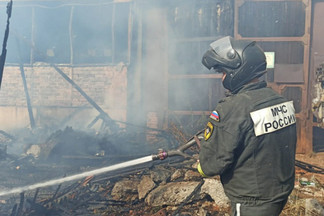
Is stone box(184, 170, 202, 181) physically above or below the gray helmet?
below

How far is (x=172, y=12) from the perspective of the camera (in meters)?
8.87

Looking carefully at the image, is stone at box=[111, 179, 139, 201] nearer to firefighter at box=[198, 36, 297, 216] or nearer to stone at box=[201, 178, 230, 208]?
stone at box=[201, 178, 230, 208]

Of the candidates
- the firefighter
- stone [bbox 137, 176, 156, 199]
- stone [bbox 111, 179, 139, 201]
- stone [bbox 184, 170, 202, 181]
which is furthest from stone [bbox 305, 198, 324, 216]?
stone [bbox 111, 179, 139, 201]

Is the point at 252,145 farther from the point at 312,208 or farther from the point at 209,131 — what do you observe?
the point at 312,208

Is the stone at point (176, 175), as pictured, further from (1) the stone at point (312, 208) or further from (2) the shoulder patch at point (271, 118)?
(2) the shoulder patch at point (271, 118)

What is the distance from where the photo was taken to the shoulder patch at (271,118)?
2.17 m

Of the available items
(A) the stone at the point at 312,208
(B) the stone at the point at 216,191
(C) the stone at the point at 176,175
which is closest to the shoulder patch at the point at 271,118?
(A) the stone at the point at 312,208

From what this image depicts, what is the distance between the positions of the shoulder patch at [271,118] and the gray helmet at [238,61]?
0.33m

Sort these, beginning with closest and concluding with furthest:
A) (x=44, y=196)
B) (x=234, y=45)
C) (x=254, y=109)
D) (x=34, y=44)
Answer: (x=254, y=109) → (x=234, y=45) → (x=44, y=196) → (x=34, y=44)

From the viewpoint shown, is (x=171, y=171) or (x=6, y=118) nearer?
(x=171, y=171)

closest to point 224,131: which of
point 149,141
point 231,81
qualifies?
point 231,81

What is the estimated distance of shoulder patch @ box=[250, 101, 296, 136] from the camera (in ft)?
7.12

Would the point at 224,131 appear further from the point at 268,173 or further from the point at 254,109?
the point at 268,173

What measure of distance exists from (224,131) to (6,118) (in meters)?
10.4
